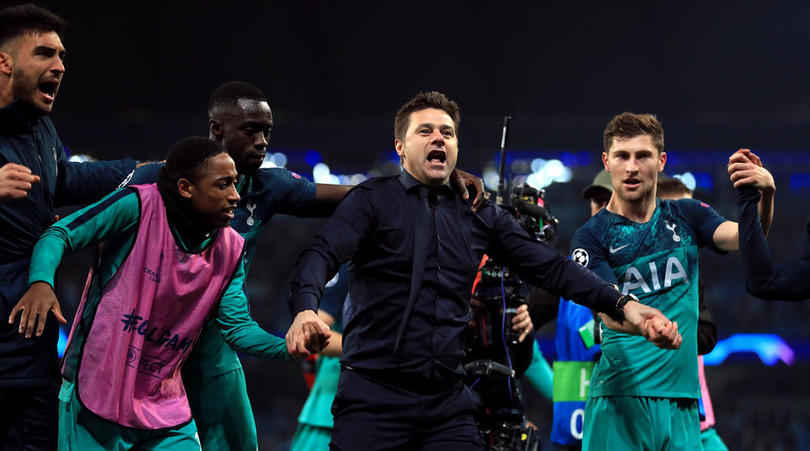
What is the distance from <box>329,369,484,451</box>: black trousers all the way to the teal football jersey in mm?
994

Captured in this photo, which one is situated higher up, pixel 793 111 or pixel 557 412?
pixel 793 111

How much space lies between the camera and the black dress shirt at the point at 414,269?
3205 mm

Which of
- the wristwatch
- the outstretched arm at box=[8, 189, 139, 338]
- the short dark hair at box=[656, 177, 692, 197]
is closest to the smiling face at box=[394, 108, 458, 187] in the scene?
the wristwatch

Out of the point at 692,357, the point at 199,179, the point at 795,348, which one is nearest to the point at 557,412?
the point at 692,357

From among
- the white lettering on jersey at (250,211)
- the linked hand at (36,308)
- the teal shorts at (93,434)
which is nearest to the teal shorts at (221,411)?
the teal shorts at (93,434)

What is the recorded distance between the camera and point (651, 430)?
3.77 meters

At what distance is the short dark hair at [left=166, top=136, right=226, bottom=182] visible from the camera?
11.1 ft

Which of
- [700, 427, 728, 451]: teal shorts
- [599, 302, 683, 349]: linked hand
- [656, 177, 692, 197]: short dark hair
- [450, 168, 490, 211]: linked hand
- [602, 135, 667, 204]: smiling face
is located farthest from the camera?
[656, 177, 692, 197]: short dark hair

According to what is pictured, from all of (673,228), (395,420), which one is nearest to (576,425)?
(673,228)

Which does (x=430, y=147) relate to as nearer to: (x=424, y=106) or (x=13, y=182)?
(x=424, y=106)

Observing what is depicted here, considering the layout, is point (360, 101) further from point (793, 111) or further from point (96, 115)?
point (793, 111)

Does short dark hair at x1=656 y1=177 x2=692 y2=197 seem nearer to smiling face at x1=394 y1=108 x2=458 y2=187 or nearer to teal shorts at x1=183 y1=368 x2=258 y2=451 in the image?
smiling face at x1=394 y1=108 x2=458 y2=187

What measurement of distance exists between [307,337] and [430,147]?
107cm

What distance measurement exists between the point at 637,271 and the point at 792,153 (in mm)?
18156
